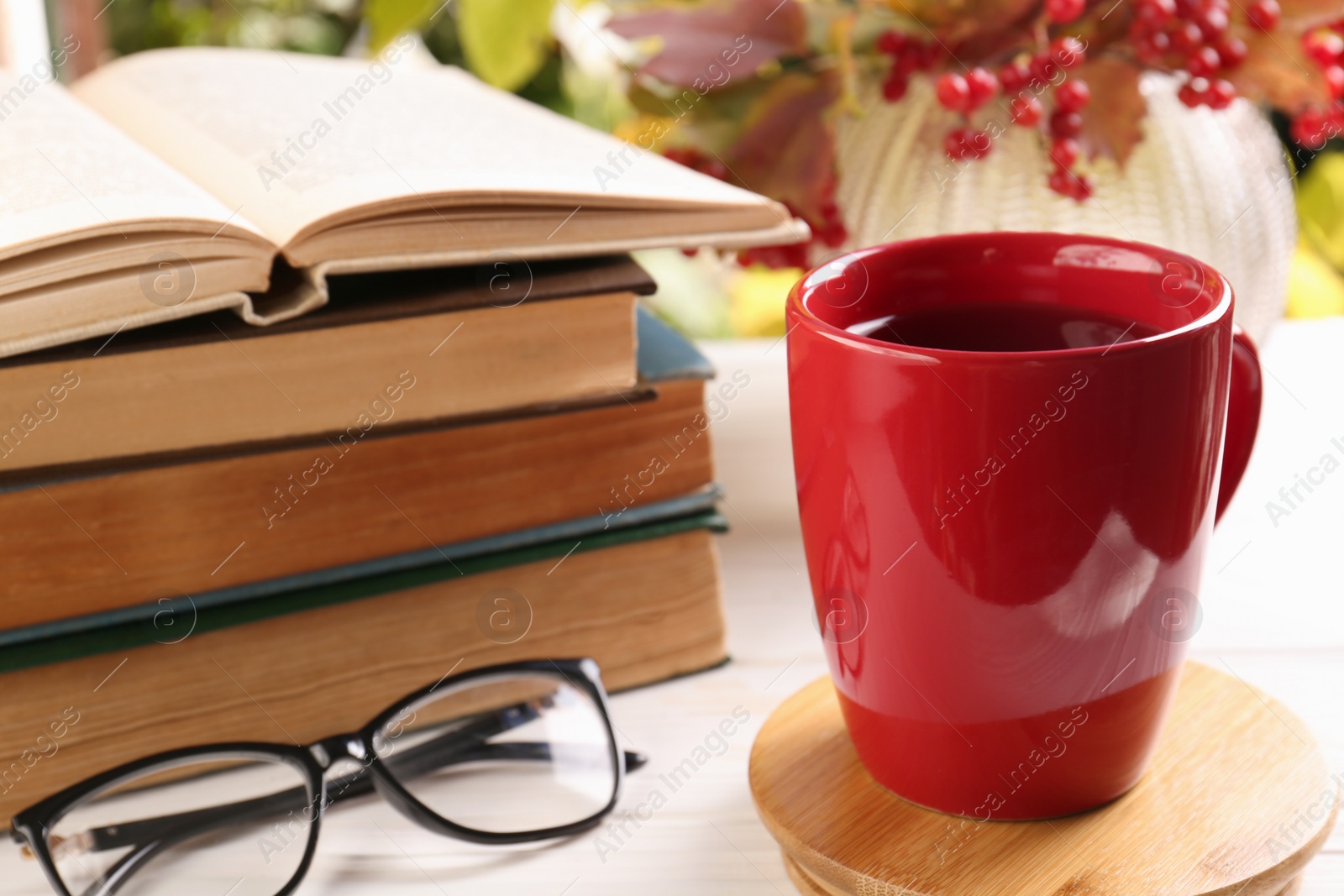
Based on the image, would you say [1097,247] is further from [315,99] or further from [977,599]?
[315,99]

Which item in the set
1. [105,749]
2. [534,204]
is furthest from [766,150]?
[105,749]

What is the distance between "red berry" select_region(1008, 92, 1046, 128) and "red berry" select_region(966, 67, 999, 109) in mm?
15

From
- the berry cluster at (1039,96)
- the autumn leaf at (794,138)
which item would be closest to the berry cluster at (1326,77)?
the berry cluster at (1039,96)

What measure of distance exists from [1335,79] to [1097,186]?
5.0 inches

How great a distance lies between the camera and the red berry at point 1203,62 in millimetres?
620

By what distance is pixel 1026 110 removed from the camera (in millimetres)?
603

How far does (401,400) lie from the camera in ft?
1.67

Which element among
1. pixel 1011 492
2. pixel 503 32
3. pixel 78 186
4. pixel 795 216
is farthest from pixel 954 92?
pixel 503 32

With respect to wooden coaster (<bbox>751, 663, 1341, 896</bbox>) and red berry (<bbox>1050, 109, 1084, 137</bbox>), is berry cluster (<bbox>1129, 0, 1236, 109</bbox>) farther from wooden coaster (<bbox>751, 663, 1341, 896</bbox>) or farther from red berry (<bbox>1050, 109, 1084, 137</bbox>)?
wooden coaster (<bbox>751, 663, 1341, 896</bbox>)

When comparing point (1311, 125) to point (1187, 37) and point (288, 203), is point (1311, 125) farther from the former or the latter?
point (288, 203)

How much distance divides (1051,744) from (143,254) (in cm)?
38

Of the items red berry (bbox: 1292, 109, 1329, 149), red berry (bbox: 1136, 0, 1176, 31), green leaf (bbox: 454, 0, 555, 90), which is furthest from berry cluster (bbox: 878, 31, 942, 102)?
green leaf (bbox: 454, 0, 555, 90)

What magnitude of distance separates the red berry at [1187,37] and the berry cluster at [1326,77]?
65mm

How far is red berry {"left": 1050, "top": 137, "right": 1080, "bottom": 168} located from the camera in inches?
24.9
